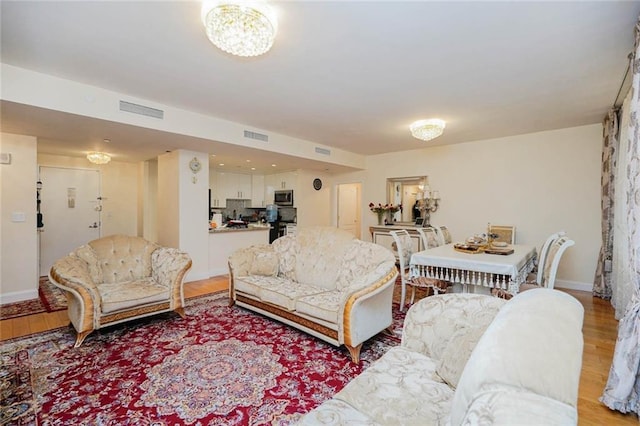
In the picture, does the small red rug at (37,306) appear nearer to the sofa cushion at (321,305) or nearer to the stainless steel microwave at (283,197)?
the sofa cushion at (321,305)

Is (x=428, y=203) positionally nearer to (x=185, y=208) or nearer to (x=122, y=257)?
(x=185, y=208)

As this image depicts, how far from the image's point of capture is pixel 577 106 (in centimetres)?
367

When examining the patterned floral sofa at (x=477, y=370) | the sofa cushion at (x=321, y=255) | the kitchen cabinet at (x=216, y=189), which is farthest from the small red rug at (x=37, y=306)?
the patterned floral sofa at (x=477, y=370)

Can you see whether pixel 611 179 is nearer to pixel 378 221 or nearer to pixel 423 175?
pixel 423 175

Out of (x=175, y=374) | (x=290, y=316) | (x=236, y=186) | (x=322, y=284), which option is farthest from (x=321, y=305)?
(x=236, y=186)

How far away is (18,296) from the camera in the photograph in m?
3.97

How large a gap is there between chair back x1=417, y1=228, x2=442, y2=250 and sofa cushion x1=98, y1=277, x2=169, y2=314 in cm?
343

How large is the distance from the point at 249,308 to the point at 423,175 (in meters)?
4.60

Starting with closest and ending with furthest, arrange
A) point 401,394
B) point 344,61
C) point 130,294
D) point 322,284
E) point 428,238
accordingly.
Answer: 1. point 401,394
2. point 344,61
3. point 130,294
4. point 322,284
5. point 428,238

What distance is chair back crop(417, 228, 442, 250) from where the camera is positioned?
13.8 ft

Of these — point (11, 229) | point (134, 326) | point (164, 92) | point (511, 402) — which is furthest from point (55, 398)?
point (11, 229)

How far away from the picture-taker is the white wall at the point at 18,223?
12.7ft

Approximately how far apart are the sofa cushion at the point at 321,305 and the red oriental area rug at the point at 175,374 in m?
0.32

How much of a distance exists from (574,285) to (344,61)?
16.9 ft
